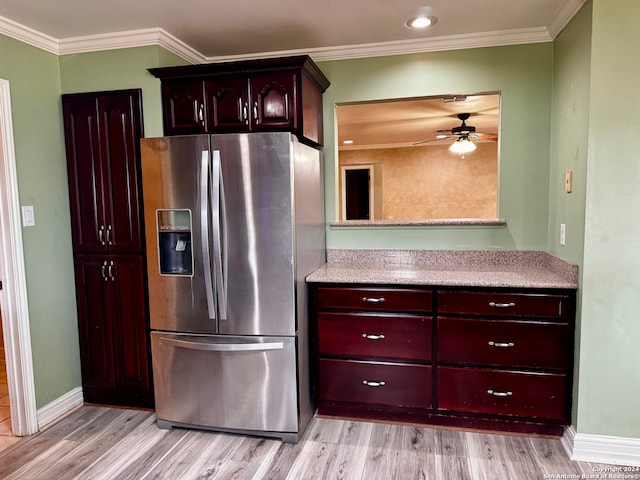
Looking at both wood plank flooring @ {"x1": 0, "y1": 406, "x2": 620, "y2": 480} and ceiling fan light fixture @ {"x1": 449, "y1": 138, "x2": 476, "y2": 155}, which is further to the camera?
ceiling fan light fixture @ {"x1": 449, "y1": 138, "x2": 476, "y2": 155}

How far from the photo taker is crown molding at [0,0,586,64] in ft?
8.26

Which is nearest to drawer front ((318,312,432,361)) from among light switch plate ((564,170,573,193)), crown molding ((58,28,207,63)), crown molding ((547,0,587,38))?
light switch plate ((564,170,573,193))

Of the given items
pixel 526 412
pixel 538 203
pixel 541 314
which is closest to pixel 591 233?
pixel 541 314

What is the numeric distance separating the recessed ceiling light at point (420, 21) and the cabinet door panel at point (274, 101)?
0.75 m

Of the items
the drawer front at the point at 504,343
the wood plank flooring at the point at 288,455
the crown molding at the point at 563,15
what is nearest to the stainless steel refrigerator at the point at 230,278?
the wood plank flooring at the point at 288,455

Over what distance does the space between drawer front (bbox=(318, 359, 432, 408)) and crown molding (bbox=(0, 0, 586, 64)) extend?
2.03m

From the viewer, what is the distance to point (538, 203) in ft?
9.16

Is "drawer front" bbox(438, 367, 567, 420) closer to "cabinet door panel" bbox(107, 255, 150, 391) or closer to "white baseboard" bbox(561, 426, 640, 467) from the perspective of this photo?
"white baseboard" bbox(561, 426, 640, 467)

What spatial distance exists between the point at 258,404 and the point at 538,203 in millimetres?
2157

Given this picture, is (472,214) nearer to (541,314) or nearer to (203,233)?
(541,314)

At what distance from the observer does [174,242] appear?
98.3 inches

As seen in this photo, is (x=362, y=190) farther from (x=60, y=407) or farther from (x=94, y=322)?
(x=60, y=407)

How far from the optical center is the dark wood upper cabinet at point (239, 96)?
8.07ft

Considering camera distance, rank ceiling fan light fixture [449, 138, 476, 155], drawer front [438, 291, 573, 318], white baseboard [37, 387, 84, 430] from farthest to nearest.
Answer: ceiling fan light fixture [449, 138, 476, 155] < white baseboard [37, 387, 84, 430] < drawer front [438, 291, 573, 318]
